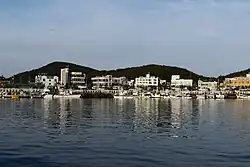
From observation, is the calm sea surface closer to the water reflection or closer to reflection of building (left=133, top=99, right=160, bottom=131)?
the water reflection

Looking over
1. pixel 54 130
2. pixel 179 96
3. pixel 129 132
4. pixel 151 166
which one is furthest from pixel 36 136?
pixel 179 96

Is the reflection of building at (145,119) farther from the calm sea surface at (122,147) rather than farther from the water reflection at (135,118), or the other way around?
the calm sea surface at (122,147)

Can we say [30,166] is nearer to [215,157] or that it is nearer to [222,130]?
[215,157]

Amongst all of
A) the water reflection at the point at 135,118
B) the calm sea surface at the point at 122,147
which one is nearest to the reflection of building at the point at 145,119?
the water reflection at the point at 135,118

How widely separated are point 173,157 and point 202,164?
1.81 metres

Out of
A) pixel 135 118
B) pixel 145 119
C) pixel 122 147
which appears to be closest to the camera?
pixel 122 147

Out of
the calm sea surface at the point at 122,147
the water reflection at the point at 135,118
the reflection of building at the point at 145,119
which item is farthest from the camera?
the reflection of building at the point at 145,119

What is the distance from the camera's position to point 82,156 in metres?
19.4

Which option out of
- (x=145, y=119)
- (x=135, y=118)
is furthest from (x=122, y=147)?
(x=135, y=118)

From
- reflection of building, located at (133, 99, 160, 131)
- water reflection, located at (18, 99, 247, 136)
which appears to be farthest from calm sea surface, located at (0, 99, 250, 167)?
reflection of building, located at (133, 99, 160, 131)

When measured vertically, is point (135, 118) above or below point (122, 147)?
above

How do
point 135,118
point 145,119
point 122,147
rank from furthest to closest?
point 135,118
point 145,119
point 122,147

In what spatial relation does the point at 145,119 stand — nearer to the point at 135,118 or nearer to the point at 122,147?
the point at 135,118

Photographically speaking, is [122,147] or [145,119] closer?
[122,147]
